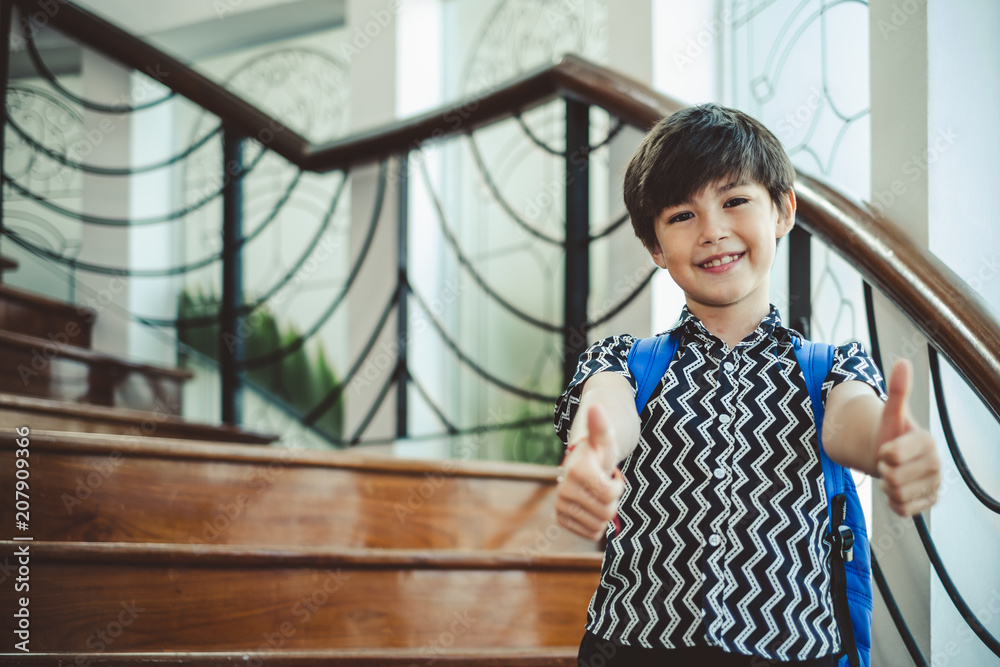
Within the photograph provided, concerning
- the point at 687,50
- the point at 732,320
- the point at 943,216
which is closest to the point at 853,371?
the point at 732,320

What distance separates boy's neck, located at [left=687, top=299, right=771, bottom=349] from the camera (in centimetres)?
100

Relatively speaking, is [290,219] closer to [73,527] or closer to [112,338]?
[112,338]

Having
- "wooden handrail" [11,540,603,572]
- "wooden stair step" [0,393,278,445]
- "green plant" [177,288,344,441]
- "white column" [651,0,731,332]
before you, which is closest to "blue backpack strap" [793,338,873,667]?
"wooden handrail" [11,540,603,572]

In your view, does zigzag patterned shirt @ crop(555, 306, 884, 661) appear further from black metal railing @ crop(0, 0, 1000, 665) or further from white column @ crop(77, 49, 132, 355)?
white column @ crop(77, 49, 132, 355)

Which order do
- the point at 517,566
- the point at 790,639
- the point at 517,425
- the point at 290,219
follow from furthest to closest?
the point at 290,219
the point at 517,425
the point at 517,566
the point at 790,639

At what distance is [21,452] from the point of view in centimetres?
165

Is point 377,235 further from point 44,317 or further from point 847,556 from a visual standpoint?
point 847,556

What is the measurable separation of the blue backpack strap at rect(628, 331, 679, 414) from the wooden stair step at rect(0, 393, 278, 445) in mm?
1594

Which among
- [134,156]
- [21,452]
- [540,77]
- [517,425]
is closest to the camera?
[21,452]

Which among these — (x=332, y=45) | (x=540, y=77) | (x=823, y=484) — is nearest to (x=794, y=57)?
(x=540, y=77)

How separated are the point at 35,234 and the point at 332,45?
4.71 ft

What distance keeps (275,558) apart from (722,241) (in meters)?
1.06

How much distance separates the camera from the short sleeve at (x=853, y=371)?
913 millimetres

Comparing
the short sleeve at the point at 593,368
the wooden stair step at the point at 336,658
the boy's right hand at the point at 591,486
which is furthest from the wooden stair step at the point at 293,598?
the boy's right hand at the point at 591,486
